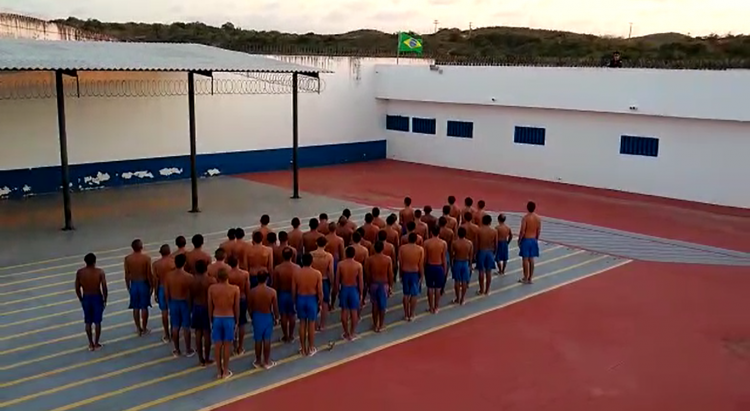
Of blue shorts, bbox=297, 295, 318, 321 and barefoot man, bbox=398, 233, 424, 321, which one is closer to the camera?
blue shorts, bbox=297, 295, 318, 321

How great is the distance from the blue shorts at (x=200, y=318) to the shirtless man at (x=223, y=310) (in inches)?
9.3

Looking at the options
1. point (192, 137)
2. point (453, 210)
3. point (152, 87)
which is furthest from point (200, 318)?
point (152, 87)

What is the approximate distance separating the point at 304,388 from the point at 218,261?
1.70 metres

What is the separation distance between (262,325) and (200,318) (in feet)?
2.27

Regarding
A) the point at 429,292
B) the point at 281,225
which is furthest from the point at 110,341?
the point at 281,225

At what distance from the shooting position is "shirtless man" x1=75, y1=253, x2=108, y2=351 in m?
7.97

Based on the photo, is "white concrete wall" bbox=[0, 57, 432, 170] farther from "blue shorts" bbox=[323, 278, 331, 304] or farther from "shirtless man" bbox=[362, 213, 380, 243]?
"blue shorts" bbox=[323, 278, 331, 304]

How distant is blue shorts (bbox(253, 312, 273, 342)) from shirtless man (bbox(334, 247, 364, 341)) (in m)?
1.14

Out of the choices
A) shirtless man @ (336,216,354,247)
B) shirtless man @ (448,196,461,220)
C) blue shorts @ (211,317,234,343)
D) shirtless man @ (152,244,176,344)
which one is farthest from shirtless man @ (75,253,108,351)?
shirtless man @ (448,196,461,220)

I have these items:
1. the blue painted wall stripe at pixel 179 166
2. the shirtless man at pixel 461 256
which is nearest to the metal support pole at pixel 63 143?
the blue painted wall stripe at pixel 179 166

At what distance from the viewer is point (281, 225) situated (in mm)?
14984

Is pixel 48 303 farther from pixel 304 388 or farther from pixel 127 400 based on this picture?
pixel 304 388

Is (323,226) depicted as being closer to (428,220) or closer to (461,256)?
(428,220)

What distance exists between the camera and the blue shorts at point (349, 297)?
8.52 meters
